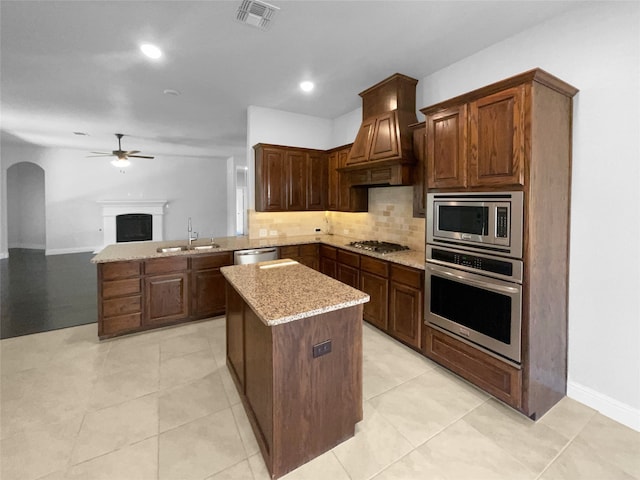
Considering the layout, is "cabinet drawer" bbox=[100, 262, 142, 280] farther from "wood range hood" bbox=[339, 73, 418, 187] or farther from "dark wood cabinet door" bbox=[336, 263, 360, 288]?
"wood range hood" bbox=[339, 73, 418, 187]

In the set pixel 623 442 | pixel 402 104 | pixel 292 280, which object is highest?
pixel 402 104

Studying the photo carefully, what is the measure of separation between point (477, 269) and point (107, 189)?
9.28 metres

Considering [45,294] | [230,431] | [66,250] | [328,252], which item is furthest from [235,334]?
[66,250]

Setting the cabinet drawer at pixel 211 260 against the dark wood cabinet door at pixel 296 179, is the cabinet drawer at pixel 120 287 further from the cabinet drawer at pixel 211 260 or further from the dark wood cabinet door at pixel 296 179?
the dark wood cabinet door at pixel 296 179

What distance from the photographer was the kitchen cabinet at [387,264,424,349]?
2.80 m

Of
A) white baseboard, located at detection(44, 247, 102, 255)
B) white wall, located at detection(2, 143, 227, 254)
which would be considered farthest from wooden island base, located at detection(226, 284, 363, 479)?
white baseboard, located at detection(44, 247, 102, 255)

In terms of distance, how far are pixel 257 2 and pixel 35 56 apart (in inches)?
96.2

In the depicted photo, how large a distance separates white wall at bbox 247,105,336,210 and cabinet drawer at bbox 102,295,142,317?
76.7 inches

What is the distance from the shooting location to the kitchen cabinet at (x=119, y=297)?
10.4 feet

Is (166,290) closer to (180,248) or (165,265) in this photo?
(165,265)

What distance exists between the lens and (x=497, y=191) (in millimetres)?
2086

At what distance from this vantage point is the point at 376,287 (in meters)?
3.33

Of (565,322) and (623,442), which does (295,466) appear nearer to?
(623,442)

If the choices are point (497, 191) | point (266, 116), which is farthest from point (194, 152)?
point (497, 191)
